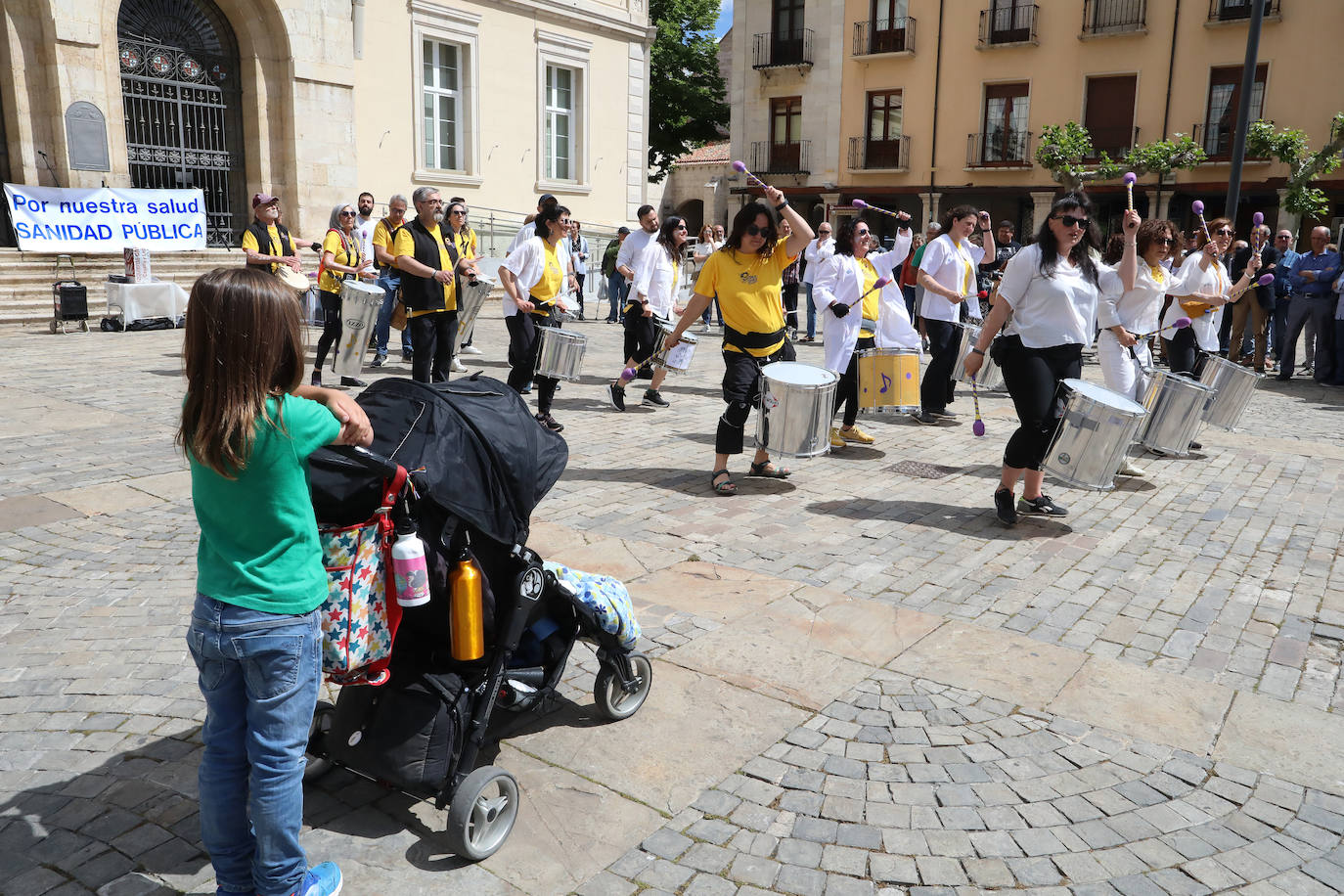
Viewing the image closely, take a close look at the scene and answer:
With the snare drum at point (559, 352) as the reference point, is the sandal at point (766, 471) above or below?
below

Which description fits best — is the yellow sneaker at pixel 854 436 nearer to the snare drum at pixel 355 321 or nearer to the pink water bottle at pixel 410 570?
the snare drum at pixel 355 321

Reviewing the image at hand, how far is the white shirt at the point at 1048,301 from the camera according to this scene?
19.8ft

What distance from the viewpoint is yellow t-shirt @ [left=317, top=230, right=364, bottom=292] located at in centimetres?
1073

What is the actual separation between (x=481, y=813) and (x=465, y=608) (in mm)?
564

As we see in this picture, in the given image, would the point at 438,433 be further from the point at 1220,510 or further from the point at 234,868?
the point at 1220,510

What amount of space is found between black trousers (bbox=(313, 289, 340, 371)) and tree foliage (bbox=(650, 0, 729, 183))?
30.6m

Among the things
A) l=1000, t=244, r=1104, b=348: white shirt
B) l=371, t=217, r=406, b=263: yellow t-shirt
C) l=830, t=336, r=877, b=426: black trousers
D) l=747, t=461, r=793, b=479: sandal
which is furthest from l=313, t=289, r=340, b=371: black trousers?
l=1000, t=244, r=1104, b=348: white shirt

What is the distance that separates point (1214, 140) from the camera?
30.7 meters

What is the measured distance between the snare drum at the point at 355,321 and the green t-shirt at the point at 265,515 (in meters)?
7.57

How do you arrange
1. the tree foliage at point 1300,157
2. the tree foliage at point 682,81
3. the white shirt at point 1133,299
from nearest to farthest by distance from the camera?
1. the white shirt at point 1133,299
2. the tree foliage at point 1300,157
3. the tree foliage at point 682,81

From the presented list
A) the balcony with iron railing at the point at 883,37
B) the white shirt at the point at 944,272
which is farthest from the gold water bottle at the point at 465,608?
the balcony with iron railing at the point at 883,37

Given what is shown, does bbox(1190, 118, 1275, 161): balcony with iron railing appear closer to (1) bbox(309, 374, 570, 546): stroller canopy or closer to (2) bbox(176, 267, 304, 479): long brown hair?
(1) bbox(309, 374, 570, 546): stroller canopy

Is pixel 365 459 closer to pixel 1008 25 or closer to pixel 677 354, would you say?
pixel 677 354

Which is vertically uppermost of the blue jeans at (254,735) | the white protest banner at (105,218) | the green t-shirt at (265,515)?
the white protest banner at (105,218)
